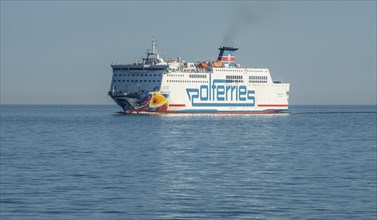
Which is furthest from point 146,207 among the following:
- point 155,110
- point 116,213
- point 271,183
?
point 155,110

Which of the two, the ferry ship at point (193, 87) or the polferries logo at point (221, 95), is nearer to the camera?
the ferry ship at point (193, 87)

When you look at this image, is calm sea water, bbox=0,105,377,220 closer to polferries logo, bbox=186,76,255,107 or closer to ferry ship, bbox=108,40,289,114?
ferry ship, bbox=108,40,289,114

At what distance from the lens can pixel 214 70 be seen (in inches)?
4220

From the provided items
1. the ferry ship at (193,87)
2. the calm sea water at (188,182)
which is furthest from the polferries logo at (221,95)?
the calm sea water at (188,182)

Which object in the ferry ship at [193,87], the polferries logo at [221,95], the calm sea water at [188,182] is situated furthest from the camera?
the polferries logo at [221,95]

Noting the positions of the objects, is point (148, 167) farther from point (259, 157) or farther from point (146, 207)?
point (146, 207)

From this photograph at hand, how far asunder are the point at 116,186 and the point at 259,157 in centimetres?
1327

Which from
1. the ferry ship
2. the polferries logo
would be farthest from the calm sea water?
the polferries logo

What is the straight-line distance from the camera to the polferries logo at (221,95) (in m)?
104

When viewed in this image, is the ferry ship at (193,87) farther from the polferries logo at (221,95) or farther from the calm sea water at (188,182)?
the calm sea water at (188,182)

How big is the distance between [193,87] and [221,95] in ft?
18.3

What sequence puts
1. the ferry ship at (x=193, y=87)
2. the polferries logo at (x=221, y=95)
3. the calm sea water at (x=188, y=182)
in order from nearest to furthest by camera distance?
the calm sea water at (x=188, y=182), the ferry ship at (x=193, y=87), the polferries logo at (x=221, y=95)

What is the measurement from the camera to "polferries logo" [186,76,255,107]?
10356cm

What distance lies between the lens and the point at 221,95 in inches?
4210
